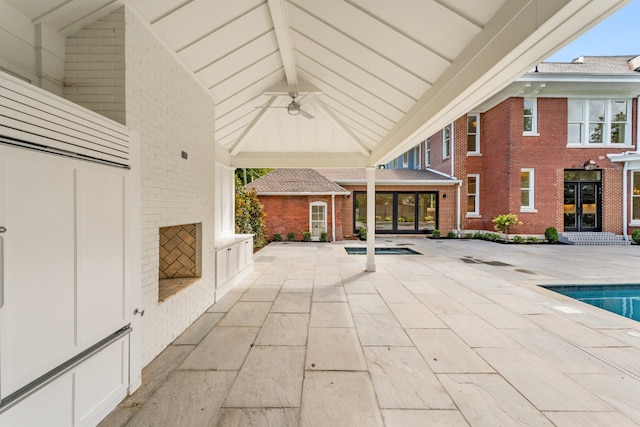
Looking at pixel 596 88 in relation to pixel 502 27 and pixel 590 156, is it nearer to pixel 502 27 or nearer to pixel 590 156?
pixel 590 156

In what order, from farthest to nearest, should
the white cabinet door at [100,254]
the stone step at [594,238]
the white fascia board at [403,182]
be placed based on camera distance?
the white fascia board at [403,182] < the stone step at [594,238] < the white cabinet door at [100,254]

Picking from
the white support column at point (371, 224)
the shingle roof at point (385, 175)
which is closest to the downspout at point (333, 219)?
the shingle roof at point (385, 175)

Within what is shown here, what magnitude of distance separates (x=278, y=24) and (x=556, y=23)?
300 centimetres

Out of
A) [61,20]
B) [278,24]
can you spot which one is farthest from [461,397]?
[61,20]

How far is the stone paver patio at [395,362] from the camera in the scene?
2.33 meters

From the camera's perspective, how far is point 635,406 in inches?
94.9

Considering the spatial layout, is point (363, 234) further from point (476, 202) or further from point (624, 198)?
point (624, 198)

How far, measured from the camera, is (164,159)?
132 inches

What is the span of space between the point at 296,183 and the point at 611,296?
38.7ft

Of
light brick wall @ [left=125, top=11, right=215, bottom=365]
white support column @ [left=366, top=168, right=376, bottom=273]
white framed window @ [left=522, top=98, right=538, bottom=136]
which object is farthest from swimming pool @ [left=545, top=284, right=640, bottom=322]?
white framed window @ [left=522, top=98, right=538, bottom=136]

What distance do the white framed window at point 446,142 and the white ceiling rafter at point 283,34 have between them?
12794 millimetres

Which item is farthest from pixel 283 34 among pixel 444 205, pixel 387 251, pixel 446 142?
pixel 446 142

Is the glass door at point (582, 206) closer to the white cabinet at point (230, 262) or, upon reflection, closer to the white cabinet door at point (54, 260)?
the white cabinet at point (230, 262)

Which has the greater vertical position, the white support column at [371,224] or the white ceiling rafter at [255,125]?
the white ceiling rafter at [255,125]
